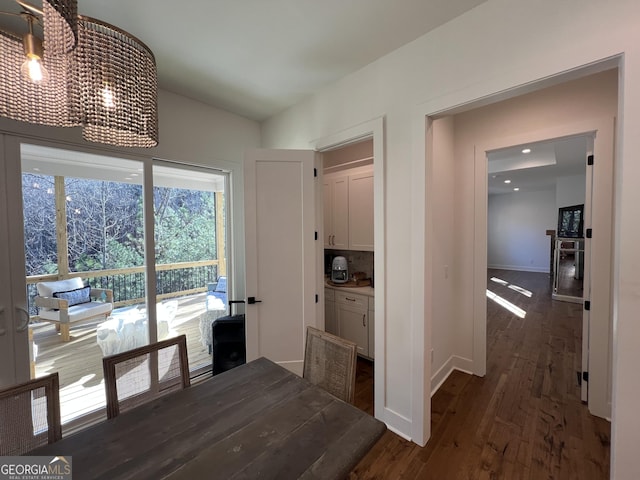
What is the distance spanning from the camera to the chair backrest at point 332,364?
1.38m

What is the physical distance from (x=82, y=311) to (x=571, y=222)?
8.92 metres

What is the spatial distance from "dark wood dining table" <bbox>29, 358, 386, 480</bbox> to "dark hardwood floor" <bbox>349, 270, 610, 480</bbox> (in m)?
0.93

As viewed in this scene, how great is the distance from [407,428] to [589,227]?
2.14 metres

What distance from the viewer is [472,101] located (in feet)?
5.05

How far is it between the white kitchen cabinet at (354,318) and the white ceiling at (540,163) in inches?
86.3

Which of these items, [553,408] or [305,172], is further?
[305,172]

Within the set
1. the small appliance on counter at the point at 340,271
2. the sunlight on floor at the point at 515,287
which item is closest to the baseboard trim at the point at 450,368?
the small appliance on counter at the point at 340,271

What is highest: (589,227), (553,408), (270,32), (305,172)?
(270,32)

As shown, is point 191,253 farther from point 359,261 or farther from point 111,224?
point 359,261

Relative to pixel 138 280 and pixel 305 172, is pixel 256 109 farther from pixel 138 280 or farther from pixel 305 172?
pixel 138 280

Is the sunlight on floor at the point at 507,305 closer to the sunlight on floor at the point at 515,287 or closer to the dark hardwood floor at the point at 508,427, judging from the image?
the sunlight on floor at the point at 515,287

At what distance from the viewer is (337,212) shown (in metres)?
3.44

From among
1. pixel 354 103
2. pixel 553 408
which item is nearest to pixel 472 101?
pixel 354 103

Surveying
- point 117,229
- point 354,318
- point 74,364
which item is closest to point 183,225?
point 117,229
